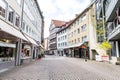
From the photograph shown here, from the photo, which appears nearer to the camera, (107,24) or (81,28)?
(107,24)

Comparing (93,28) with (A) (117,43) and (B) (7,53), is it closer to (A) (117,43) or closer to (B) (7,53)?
(A) (117,43)

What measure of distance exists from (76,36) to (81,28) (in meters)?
5.41

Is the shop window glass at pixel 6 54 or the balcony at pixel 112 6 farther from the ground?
the balcony at pixel 112 6

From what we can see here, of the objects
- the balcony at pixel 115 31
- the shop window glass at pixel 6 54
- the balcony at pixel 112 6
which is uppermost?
the balcony at pixel 112 6

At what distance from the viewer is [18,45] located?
17125 millimetres

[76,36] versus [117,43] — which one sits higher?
[76,36]

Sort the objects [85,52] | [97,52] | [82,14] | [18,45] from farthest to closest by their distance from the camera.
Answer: [82,14] → [85,52] → [97,52] → [18,45]

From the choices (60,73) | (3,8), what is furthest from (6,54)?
(60,73)

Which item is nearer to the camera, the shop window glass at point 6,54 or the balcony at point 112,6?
the shop window glass at point 6,54

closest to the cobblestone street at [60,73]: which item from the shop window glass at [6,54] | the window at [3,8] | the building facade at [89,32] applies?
the shop window glass at [6,54]

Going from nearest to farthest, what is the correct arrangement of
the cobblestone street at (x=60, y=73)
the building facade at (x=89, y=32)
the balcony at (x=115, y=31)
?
the cobblestone street at (x=60, y=73) → the balcony at (x=115, y=31) → the building facade at (x=89, y=32)

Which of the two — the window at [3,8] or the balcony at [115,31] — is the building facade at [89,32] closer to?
the balcony at [115,31]

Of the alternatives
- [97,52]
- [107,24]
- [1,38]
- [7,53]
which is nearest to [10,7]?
[1,38]

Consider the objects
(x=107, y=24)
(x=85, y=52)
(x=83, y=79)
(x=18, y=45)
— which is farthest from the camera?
(x=85, y=52)
